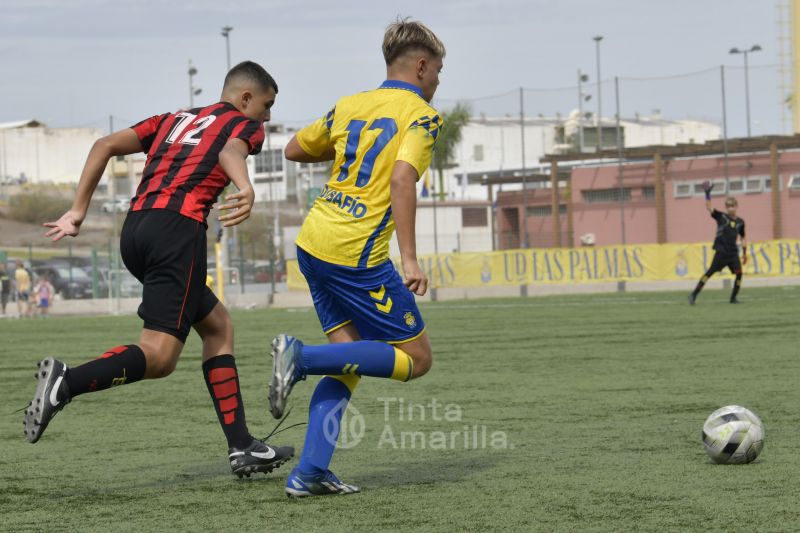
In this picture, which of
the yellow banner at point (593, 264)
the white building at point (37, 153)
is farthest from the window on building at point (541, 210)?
the white building at point (37, 153)

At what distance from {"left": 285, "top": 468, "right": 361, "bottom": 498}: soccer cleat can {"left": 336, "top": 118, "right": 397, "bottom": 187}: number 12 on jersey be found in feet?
3.88

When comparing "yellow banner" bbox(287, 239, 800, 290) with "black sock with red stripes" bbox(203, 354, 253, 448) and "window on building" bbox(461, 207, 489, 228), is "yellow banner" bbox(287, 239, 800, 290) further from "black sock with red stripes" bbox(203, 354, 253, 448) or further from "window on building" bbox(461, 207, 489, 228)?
"black sock with red stripes" bbox(203, 354, 253, 448)

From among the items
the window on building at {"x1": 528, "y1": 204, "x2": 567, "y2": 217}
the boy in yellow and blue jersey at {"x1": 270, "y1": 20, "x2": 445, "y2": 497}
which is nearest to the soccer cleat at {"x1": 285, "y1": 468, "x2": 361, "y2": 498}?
the boy in yellow and blue jersey at {"x1": 270, "y1": 20, "x2": 445, "y2": 497}

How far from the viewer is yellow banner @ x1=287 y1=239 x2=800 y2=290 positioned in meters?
31.5

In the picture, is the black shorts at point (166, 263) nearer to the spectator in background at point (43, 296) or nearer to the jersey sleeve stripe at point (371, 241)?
the jersey sleeve stripe at point (371, 241)

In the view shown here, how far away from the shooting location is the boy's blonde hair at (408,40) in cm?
520

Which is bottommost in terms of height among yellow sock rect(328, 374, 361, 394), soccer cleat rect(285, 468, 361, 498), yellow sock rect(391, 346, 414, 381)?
soccer cleat rect(285, 468, 361, 498)

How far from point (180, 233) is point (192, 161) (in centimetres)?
34

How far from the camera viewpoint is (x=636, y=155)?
4175 centimetres

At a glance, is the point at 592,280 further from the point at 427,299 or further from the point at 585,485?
the point at 585,485

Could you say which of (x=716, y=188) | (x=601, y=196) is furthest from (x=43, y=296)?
(x=716, y=188)

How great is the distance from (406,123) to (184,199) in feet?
3.40

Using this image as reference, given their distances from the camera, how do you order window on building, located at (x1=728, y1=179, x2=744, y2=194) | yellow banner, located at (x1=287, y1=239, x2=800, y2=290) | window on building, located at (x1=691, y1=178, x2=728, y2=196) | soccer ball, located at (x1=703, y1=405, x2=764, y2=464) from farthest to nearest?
1. window on building, located at (x1=691, y1=178, x2=728, y2=196)
2. window on building, located at (x1=728, y1=179, x2=744, y2=194)
3. yellow banner, located at (x1=287, y1=239, x2=800, y2=290)
4. soccer ball, located at (x1=703, y1=405, x2=764, y2=464)

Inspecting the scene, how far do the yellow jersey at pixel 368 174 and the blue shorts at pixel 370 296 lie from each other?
44 mm
